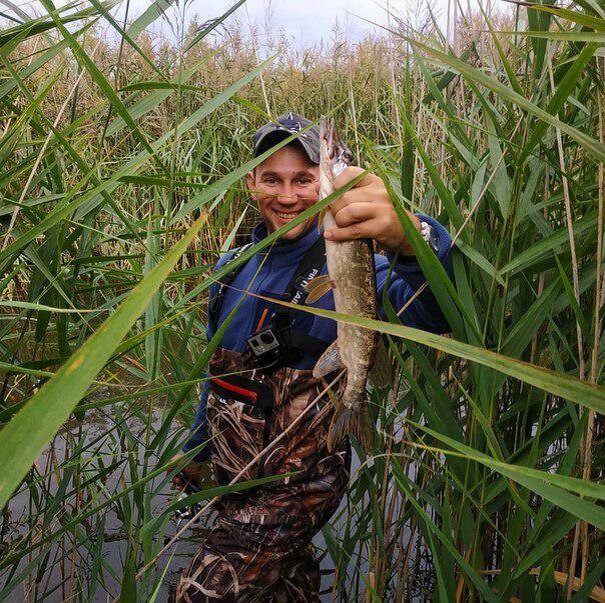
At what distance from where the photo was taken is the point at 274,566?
2.01 m

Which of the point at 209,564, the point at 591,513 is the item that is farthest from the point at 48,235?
the point at 209,564

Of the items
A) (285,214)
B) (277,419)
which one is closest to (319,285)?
(277,419)

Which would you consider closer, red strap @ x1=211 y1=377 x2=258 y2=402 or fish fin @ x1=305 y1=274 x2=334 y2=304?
fish fin @ x1=305 y1=274 x2=334 y2=304

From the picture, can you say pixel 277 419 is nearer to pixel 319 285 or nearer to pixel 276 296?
pixel 276 296

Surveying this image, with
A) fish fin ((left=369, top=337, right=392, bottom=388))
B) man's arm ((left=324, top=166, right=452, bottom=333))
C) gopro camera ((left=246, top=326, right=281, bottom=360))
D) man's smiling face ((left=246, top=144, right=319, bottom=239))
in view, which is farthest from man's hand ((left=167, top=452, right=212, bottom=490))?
man's arm ((left=324, top=166, right=452, bottom=333))

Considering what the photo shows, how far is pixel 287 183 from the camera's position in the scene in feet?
7.64

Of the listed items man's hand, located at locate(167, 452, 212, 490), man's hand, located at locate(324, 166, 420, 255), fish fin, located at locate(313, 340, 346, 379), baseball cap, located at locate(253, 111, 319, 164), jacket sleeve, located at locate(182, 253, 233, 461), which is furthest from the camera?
man's hand, located at locate(167, 452, 212, 490)

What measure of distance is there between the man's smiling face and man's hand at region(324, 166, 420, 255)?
852mm

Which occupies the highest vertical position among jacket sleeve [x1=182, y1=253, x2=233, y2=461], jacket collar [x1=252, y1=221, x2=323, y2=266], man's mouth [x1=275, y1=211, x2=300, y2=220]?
man's mouth [x1=275, y1=211, x2=300, y2=220]

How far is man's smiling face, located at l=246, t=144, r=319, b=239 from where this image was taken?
229 centimetres

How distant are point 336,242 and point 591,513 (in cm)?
87

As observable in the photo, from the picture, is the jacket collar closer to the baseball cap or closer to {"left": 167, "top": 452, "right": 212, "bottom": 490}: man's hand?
the baseball cap

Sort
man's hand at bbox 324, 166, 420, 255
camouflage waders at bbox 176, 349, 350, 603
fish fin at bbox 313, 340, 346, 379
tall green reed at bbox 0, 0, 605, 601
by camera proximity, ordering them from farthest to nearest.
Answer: camouflage waders at bbox 176, 349, 350, 603, fish fin at bbox 313, 340, 346, 379, man's hand at bbox 324, 166, 420, 255, tall green reed at bbox 0, 0, 605, 601

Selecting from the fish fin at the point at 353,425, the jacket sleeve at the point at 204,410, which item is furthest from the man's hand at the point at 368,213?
the jacket sleeve at the point at 204,410
